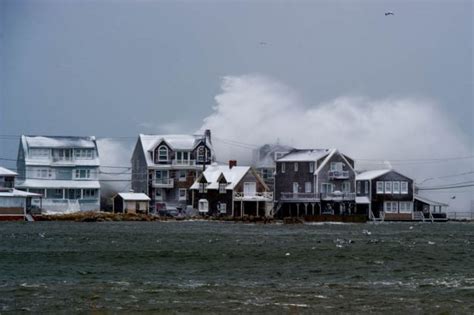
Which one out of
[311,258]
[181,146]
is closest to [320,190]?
[181,146]

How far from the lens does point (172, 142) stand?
91500 mm

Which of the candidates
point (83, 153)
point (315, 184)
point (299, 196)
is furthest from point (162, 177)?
point (315, 184)

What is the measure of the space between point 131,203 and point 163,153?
7065 mm

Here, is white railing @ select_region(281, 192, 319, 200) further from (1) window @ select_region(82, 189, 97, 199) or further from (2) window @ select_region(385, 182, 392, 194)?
(1) window @ select_region(82, 189, 97, 199)

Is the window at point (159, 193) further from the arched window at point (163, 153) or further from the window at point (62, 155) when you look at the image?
the window at point (62, 155)

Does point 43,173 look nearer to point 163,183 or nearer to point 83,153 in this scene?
point 83,153

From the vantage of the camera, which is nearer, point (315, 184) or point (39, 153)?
point (315, 184)

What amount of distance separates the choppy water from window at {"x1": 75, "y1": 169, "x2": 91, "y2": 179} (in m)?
37.8

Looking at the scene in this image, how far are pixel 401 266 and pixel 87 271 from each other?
11.2 m

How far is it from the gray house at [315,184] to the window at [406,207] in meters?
4.57

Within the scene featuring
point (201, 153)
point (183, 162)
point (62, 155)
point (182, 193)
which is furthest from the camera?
point (201, 153)

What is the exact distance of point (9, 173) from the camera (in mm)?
78812

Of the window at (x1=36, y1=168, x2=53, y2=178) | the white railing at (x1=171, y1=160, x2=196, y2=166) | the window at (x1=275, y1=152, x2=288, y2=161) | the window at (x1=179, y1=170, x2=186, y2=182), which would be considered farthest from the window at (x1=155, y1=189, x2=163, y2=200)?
the window at (x1=275, y1=152, x2=288, y2=161)

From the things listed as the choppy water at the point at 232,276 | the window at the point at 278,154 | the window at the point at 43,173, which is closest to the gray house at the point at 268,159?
the window at the point at 278,154
